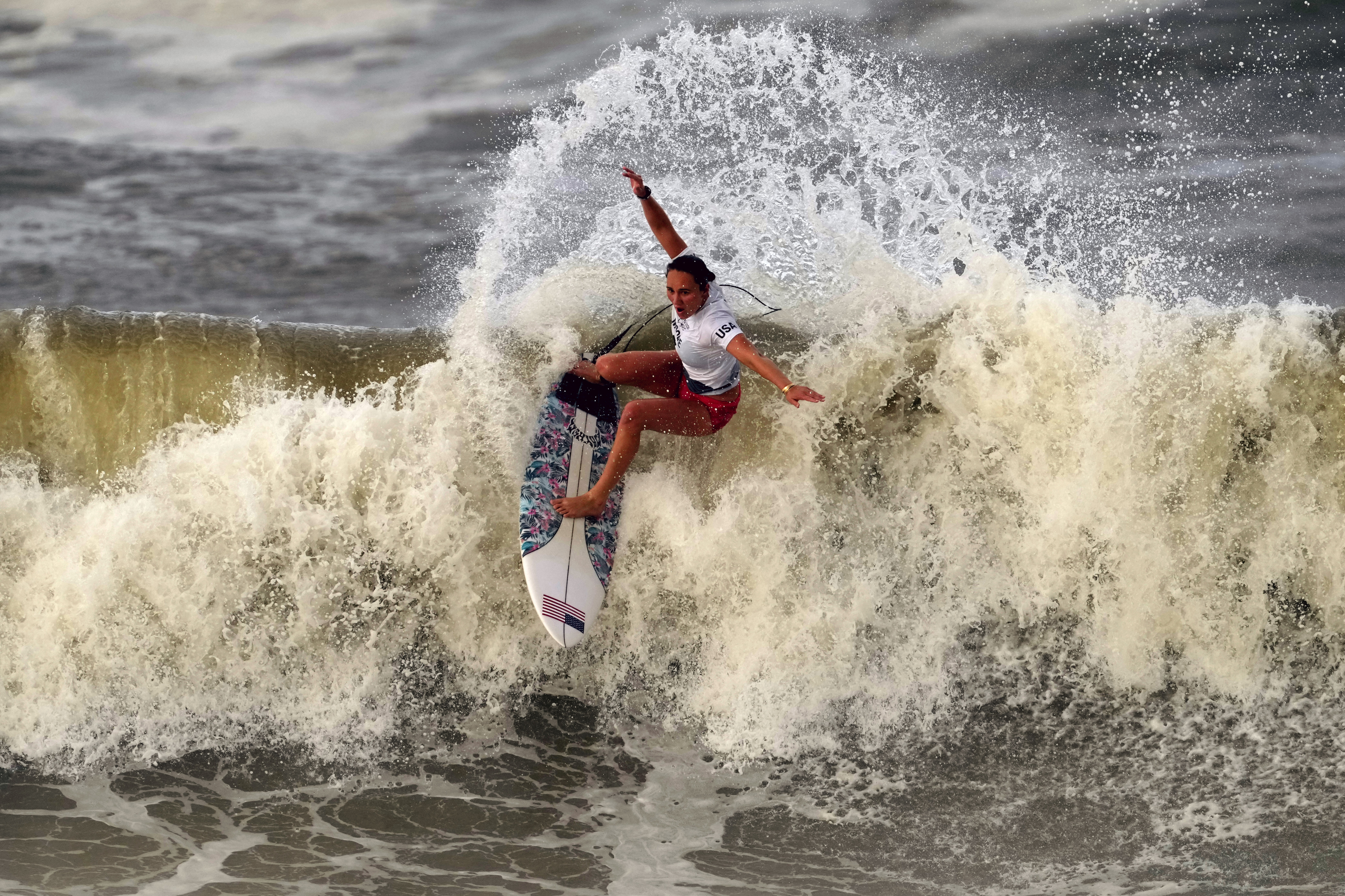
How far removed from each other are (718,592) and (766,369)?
1.22m

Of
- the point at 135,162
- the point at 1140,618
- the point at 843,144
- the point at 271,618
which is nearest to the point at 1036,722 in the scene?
the point at 1140,618

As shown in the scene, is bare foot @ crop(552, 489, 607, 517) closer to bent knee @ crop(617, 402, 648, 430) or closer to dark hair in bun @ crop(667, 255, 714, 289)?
bent knee @ crop(617, 402, 648, 430)

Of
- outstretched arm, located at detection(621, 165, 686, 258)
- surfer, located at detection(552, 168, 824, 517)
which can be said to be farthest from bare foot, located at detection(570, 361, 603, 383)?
outstretched arm, located at detection(621, 165, 686, 258)

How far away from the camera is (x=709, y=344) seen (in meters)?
4.08

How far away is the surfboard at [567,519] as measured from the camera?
4316 millimetres

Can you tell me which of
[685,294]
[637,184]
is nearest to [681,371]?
[685,294]

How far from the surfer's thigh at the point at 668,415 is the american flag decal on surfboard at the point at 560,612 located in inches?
30.5

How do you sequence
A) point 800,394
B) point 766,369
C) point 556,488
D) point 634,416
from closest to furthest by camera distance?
point 800,394
point 766,369
point 634,416
point 556,488

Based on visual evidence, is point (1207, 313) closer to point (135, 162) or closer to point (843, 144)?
point (843, 144)

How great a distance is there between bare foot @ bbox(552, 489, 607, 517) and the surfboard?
4 centimetres

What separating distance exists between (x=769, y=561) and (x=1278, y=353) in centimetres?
243

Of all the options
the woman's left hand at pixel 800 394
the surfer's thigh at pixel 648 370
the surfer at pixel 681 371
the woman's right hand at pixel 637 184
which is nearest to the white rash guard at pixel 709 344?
the surfer at pixel 681 371

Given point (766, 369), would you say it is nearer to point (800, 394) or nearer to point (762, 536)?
point (800, 394)

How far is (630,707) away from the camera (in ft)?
14.7
